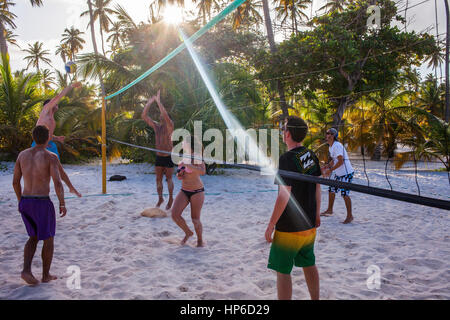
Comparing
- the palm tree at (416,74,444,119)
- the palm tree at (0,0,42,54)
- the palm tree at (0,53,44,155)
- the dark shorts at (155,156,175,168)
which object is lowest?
the dark shorts at (155,156,175,168)

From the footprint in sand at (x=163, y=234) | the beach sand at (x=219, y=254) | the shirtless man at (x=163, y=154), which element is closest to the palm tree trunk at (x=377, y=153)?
the beach sand at (x=219, y=254)

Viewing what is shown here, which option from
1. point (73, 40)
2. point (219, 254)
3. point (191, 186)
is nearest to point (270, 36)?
point (191, 186)

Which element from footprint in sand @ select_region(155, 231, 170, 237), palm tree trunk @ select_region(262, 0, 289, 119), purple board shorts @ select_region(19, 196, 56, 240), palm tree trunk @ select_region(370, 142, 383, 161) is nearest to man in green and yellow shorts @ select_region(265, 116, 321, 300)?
purple board shorts @ select_region(19, 196, 56, 240)

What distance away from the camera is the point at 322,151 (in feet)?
35.7

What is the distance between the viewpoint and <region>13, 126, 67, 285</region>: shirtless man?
228 cm

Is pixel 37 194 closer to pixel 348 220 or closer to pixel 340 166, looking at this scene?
pixel 340 166

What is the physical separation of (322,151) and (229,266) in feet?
29.2

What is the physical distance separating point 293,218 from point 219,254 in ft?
4.89

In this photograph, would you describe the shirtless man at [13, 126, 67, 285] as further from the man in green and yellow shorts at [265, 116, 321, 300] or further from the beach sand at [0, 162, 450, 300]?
the man in green and yellow shorts at [265, 116, 321, 300]

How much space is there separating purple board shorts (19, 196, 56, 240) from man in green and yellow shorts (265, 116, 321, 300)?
1680mm

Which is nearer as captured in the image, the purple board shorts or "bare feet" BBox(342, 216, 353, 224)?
the purple board shorts

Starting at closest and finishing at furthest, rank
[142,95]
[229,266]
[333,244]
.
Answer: [229,266] → [333,244] → [142,95]
